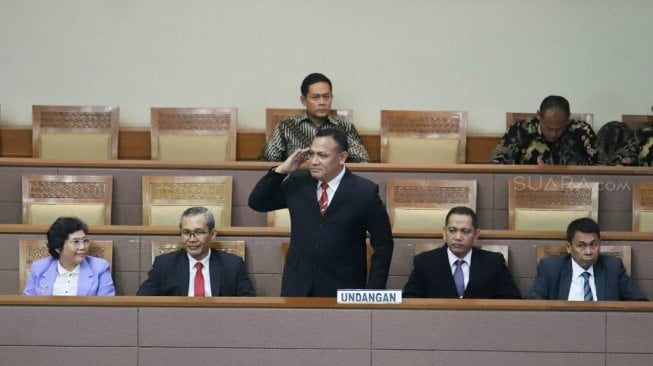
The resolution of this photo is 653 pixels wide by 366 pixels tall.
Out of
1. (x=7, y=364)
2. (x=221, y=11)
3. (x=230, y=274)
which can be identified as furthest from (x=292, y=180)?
(x=221, y=11)

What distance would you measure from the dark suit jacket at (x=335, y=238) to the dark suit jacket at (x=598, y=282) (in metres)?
0.62

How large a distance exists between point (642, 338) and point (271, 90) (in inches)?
117

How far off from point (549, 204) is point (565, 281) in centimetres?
72

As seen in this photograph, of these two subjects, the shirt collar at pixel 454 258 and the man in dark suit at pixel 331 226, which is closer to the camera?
the man in dark suit at pixel 331 226

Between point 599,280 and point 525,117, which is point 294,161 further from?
point 525,117

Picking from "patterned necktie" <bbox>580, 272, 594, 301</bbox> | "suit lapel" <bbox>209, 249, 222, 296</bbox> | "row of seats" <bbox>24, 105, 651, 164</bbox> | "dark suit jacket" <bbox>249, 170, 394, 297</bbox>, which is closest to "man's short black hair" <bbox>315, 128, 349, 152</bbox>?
"dark suit jacket" <bbox>249, 170, 394, 297</bbox>

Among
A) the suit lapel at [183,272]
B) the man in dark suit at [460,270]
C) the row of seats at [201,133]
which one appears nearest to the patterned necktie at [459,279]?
the man in dark suit at [460,270]

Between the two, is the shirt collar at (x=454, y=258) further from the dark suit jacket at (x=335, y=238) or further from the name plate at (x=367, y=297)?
the name plate at (x=367, y=297)

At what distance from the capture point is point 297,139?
506cm

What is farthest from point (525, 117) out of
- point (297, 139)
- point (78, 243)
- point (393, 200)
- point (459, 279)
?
point (78, 243)

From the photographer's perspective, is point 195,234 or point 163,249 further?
point 163,249

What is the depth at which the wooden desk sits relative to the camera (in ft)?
10.5

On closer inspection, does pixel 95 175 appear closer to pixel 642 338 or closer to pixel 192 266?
pixel 192 266

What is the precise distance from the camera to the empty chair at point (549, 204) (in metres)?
4.64
